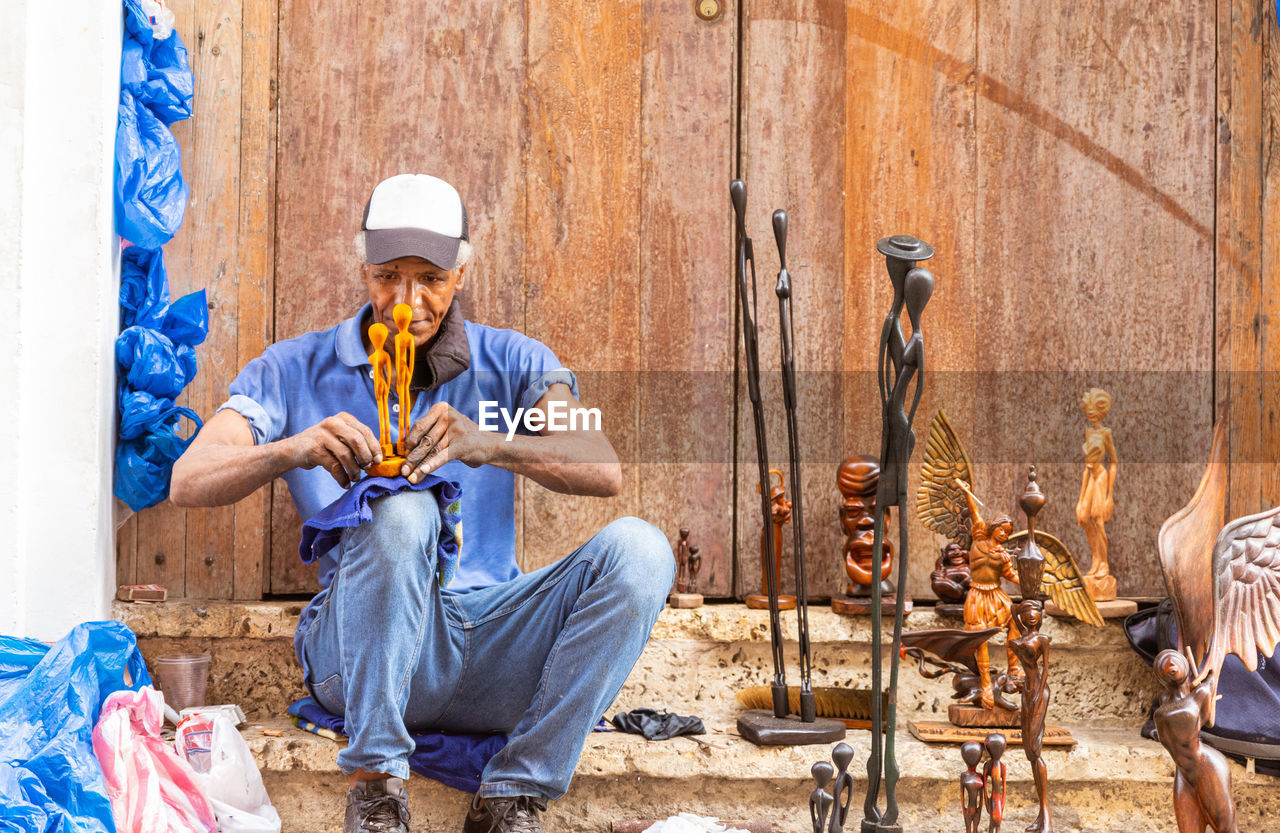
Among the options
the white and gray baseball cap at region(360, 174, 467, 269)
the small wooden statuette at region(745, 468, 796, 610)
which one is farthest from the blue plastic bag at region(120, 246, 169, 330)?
the small wooden statuette at region(745, 468, 796, 610)

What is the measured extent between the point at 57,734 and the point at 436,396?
3.25 feet

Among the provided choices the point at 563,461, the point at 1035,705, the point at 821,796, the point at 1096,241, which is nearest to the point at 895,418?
the point at 821,796

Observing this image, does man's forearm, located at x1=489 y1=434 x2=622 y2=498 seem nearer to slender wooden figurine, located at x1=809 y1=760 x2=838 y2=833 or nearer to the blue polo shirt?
the blue polo shirt

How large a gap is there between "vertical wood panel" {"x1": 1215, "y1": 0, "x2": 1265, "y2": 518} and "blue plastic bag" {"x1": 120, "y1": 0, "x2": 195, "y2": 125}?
277cm

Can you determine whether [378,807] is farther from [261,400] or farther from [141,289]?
[141,289]

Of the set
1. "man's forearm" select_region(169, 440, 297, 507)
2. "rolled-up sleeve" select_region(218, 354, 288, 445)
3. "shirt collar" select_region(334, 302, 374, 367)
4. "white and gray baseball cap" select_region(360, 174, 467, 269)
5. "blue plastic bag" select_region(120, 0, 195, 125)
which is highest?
"blue plastic bag" select_region(120, 0, 195, 125)

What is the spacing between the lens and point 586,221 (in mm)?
3014

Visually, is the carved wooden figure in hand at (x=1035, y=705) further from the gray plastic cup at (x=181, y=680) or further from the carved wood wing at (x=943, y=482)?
the gray plastic cup at (x=181, y=680)

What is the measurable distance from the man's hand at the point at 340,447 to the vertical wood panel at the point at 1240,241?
2362 millimetres

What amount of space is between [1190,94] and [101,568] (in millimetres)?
3075

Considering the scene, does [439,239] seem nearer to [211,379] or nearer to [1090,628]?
[211,379]

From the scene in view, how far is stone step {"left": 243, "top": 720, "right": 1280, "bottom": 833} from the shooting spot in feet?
7.31

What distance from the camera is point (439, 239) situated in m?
2.36

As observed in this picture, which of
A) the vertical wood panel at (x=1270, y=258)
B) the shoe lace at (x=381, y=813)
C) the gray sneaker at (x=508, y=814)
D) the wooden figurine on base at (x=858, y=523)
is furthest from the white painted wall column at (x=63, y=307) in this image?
the vertical wood panel at (x=1270, y=258)
